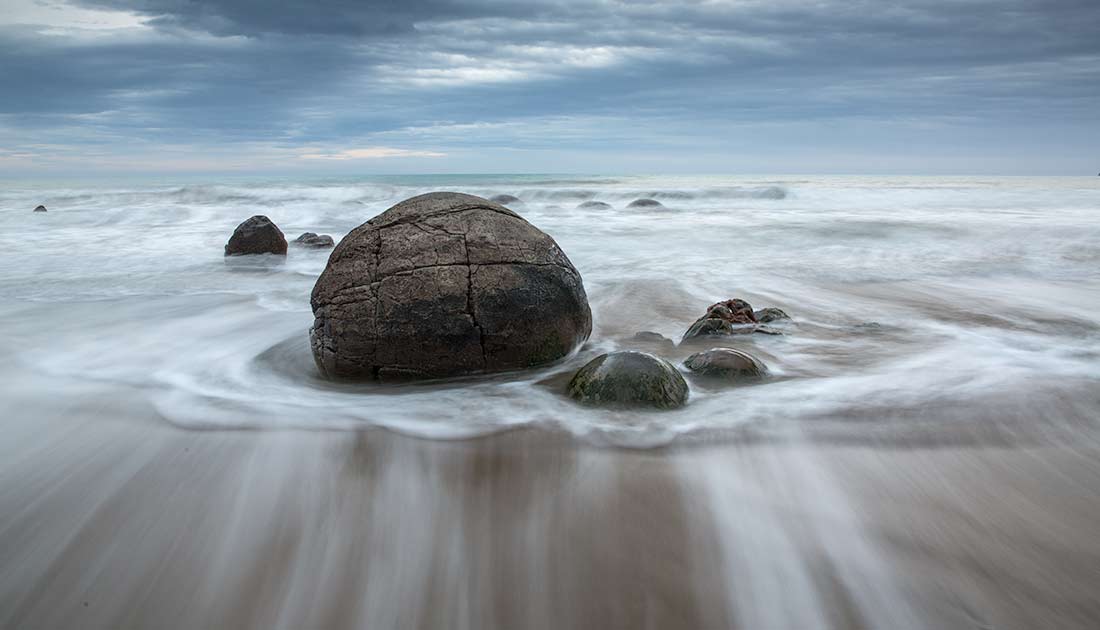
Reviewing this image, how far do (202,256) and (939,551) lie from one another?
36.5ft

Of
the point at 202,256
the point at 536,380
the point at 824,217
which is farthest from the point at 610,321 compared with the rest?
the point at 824,217

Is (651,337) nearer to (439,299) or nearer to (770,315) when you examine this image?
(770,315)

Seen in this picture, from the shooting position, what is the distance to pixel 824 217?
1723 cm

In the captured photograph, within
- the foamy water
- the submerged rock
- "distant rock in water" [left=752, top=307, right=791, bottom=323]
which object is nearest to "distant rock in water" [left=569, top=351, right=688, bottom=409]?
the foamy water

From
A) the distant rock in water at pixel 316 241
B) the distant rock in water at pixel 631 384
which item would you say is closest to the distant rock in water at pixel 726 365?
the distant rock in water at pixel 631 384

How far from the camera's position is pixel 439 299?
14.0ft

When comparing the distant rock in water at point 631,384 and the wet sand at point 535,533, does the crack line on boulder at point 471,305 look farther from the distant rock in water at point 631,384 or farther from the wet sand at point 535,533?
the wet sand at point 535,533

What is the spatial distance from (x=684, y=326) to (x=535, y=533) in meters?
3.73

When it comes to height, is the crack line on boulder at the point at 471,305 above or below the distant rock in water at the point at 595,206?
above

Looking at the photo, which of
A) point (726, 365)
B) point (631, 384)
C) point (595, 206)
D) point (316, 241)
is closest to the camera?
point (631, 384)

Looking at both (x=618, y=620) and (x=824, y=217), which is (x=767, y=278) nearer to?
(x=618, y=620)

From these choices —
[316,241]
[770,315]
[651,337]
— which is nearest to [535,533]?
[651,337]

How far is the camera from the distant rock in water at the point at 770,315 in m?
6.29

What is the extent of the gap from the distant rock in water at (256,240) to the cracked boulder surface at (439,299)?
6.87 metres
